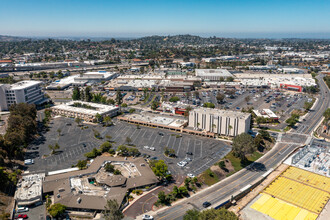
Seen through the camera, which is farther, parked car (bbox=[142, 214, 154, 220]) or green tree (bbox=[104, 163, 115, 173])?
green tree (bbox=[104, 163, 115, 173])

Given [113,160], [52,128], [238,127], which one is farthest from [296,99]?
[52,128]

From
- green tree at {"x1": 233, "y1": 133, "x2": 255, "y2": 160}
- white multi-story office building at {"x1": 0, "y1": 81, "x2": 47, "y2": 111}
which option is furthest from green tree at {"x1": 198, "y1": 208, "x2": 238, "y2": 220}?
white multi-story office building at {"x1": 0, "y1": 81, "x2": 47, "y2": 111}

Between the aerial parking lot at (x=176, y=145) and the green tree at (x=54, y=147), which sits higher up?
the green tree at (x=54, y=147)

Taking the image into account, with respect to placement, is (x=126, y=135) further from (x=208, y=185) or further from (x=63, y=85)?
(x=63, y=85)

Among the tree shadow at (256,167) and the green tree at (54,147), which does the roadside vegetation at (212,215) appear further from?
the green tree at (54,147)

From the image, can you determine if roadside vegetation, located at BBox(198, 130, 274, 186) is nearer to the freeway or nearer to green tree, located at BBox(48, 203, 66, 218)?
the freeway

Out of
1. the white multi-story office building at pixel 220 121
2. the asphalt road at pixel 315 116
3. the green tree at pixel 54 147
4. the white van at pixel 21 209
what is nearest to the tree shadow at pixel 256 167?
the white multi-story office building at pixel 220 121

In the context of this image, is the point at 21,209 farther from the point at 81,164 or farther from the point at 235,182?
the point at 235,182
